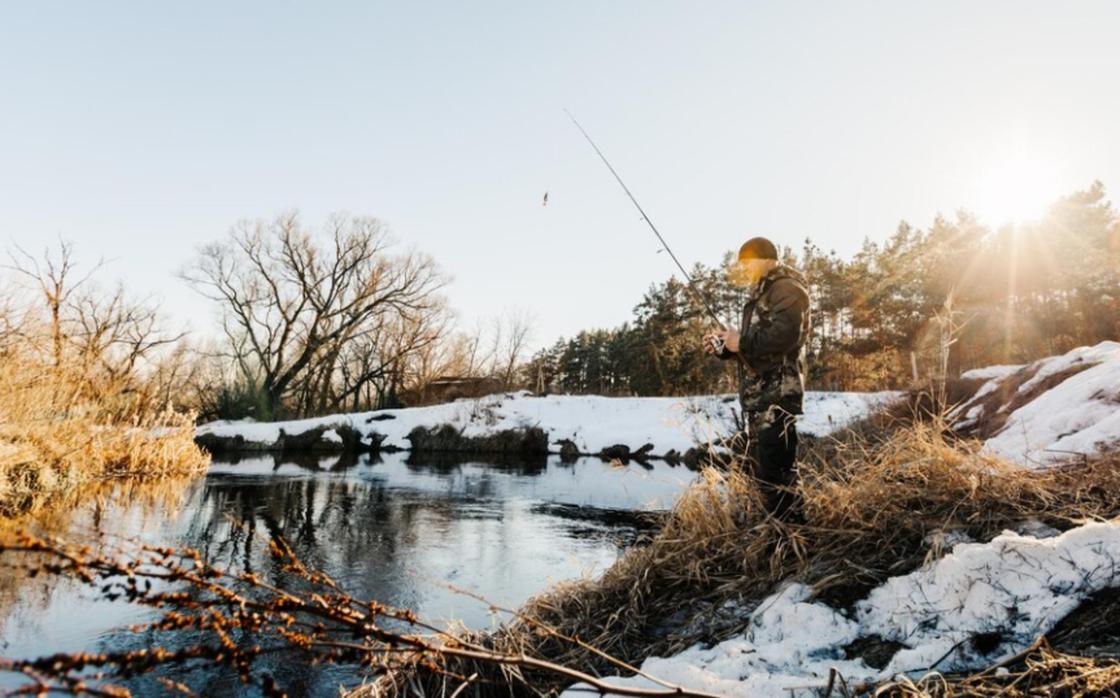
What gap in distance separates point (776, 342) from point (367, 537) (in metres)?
5.73

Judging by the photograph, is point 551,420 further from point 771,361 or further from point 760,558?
point 760,558

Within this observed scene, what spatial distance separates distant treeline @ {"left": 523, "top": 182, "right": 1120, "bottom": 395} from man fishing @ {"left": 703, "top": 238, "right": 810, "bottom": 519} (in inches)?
612

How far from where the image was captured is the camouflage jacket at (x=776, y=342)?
370 centimetres

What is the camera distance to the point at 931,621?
2340mm

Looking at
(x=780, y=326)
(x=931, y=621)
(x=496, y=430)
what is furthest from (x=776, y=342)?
(x=496, y=430)

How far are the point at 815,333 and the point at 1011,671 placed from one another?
143ft

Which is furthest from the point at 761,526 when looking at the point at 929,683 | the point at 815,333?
the point at 815,333

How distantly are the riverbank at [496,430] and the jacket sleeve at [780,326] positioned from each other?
59.6 feet

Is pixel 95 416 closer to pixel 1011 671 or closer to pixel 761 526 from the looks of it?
pixel 761 526

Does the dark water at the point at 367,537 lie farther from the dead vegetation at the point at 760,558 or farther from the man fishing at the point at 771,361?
the man fishing at the point at 771,361

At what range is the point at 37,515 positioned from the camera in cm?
742

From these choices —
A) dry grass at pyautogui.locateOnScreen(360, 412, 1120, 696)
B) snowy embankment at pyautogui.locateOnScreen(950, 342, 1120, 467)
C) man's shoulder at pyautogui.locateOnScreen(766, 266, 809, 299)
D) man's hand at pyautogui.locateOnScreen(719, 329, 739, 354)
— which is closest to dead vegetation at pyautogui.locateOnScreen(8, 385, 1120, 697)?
dry grass at pyautogui.locateOnScreen(360, 412, 1120, 696)

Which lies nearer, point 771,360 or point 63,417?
point 771,360

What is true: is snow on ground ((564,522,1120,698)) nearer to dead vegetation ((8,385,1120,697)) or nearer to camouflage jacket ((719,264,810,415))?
dead vegetation ((8,385,1120,697))
